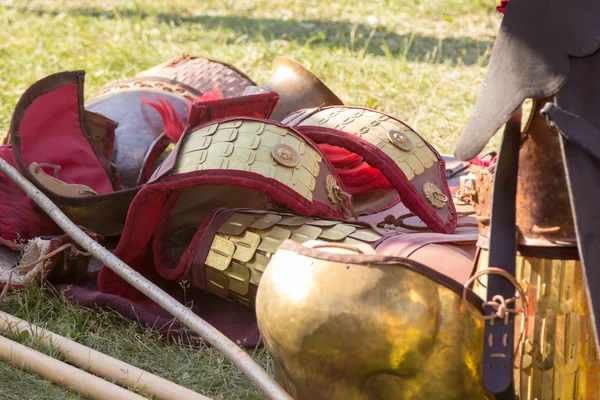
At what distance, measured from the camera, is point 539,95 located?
1.54 meters

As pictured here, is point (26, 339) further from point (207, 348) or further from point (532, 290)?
point (532, 290)

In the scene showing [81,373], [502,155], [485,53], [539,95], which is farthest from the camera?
[485,53]

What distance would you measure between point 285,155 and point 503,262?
2.78ft

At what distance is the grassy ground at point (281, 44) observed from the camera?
15.2ft

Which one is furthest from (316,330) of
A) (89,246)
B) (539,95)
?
(89,246)

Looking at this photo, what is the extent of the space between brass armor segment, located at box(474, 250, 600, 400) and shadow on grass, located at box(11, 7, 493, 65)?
3.76 metres

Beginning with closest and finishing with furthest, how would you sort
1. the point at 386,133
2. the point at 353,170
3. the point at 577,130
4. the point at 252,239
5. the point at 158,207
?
the point at 577,130 → the point at 252,239 → the point at 158,207 → the point at 386,133 → the point at 353,170

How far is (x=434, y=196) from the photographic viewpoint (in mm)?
2527

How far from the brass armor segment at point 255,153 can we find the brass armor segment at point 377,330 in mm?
640

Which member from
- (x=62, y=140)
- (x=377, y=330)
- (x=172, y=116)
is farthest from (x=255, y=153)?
(x=172, y=116)

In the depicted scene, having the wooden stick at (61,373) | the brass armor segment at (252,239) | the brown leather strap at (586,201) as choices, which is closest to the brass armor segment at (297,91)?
the brass armor segment at (252,239)

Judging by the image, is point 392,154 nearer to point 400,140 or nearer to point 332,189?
point 400,140

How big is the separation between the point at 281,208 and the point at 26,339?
753mm

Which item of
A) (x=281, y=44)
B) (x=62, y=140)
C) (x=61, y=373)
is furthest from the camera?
(x=281, y=44)
